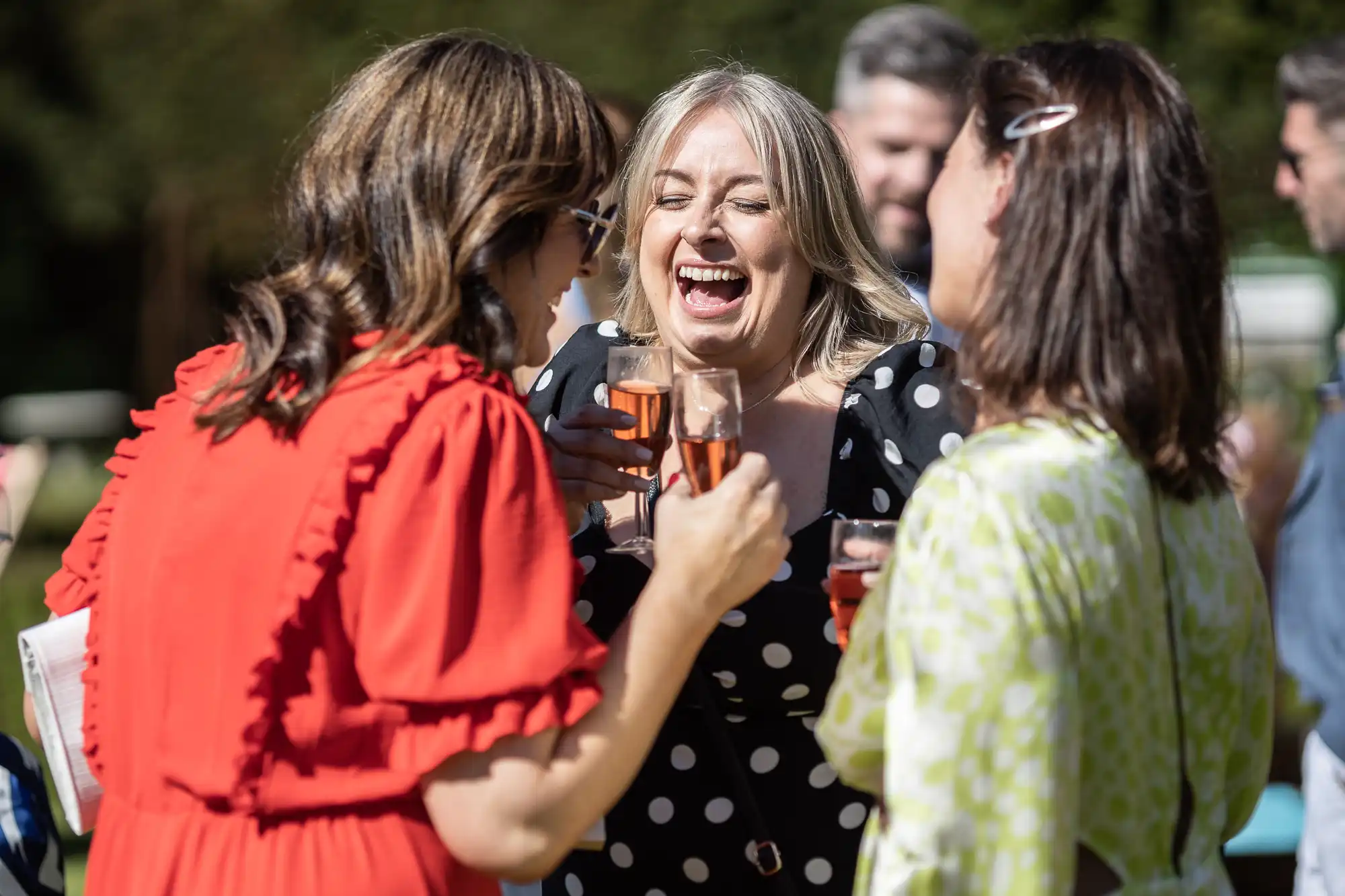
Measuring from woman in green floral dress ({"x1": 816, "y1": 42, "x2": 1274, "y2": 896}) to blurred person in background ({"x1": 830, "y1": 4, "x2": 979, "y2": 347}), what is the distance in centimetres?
316

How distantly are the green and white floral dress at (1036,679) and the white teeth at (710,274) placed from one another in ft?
4.07

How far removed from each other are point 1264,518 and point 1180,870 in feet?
15.5

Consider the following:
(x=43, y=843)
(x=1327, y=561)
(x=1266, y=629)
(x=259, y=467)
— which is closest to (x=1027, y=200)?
(x=1266, y=629)

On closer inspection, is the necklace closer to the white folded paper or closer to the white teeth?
the white teeth

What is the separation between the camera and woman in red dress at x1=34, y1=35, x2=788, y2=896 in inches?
74.6

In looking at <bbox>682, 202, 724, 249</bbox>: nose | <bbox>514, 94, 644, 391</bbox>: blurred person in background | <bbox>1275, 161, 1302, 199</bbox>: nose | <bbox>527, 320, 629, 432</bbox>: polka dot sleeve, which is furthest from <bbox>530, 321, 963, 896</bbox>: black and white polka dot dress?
<bbox>514, 94, 644, 391</bbox>: blurred person in background

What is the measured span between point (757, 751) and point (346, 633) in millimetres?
1086

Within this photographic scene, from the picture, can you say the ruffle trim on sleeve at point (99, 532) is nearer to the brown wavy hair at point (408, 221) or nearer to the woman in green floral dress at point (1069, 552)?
the brown wavy hair at point (408, 221)

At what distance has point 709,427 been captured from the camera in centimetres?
245

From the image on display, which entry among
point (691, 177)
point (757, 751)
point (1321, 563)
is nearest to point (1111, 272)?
point (757, 751)

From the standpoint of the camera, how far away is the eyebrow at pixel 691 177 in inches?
121

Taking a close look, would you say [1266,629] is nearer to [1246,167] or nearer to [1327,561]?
[1327,561]

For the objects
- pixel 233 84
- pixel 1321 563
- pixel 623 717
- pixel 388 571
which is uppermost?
pixel 388 571

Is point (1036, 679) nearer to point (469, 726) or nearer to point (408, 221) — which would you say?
point (469, 726)
